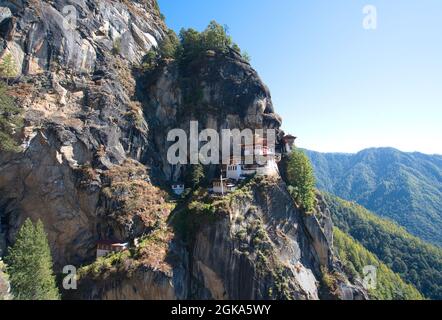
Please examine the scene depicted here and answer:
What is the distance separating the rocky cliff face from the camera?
123 feet

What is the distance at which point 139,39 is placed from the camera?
6612cm

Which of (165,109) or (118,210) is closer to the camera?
(118,210)

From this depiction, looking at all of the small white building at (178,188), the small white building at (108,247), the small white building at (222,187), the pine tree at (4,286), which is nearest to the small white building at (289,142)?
the small white building at (222,187)

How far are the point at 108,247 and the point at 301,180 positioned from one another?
32.7 meters

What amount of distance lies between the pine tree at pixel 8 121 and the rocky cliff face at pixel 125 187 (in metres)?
1.49

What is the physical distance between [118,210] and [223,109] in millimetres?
28275

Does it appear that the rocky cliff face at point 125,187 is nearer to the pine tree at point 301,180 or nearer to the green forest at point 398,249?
the pine tree at point 301,180

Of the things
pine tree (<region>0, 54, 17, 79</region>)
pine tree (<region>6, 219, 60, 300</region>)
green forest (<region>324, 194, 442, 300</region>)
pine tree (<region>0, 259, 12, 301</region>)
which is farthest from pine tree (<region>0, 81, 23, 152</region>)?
green forest (<region>324, 194, 442, 300</region>)

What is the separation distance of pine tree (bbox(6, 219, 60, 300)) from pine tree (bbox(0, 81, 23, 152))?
13579mm

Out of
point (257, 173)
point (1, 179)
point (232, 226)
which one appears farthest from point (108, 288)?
point (257, 173)

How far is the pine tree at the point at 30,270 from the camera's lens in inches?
1087

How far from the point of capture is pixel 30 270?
2859 centimetres

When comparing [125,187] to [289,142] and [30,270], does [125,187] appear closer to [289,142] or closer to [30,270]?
[30,270]
